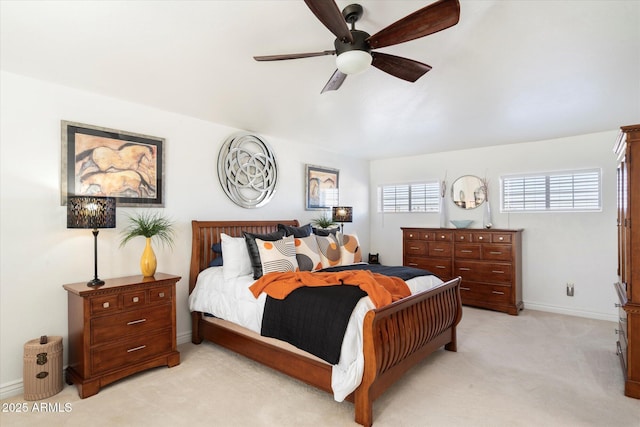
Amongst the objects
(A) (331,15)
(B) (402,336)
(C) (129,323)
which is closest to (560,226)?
(B) (402,336)

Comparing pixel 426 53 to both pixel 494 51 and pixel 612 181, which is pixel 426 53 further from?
pixel 612 181

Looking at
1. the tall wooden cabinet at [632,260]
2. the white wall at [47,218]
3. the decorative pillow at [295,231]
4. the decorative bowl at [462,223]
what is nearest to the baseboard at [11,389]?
the white wall at [47,218]

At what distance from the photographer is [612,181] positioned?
472 cm

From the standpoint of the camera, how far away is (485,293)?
17.0 feet

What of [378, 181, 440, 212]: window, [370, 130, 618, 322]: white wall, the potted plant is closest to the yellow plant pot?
the potted plant

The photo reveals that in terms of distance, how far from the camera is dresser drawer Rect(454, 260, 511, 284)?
5.01 meters

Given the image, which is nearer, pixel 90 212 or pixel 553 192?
pixel 90 212

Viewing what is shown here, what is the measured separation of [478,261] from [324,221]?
239cm

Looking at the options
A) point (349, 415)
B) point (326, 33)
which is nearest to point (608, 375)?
point (349, 415)

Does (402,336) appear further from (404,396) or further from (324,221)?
(324,221)

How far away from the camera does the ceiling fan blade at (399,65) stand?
223 centimetres

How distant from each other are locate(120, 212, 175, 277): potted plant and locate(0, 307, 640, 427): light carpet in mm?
970

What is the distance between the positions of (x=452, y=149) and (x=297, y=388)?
4.61 metres

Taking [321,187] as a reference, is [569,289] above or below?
below
